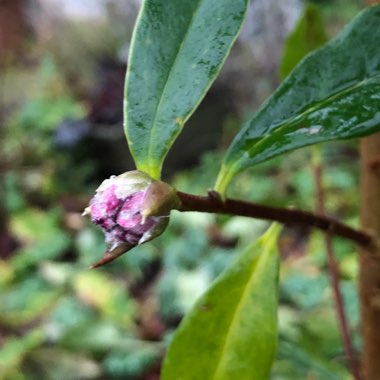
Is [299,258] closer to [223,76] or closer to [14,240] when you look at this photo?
[14,240]

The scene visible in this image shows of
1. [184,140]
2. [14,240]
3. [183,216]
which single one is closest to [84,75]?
[184,140]

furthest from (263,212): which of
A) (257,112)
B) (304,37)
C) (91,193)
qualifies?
(91,193)

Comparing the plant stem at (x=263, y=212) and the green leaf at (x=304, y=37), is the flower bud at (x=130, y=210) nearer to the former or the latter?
the plant stem at (x=263, y=212)

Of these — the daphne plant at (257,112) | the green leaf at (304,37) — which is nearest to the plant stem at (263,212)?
the daphne plant at (257,112)

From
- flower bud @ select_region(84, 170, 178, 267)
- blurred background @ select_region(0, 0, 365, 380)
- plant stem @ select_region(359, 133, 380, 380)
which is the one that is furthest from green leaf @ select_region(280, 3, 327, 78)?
flower bud @ select_region(84, 170, 178, 267)

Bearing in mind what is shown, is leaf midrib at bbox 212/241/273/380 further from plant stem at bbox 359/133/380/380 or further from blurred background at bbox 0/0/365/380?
blurred background at bbox 0/0/365/380

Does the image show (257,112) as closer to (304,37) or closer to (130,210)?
(130,210)

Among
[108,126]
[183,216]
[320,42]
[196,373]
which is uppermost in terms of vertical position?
[320,42]
